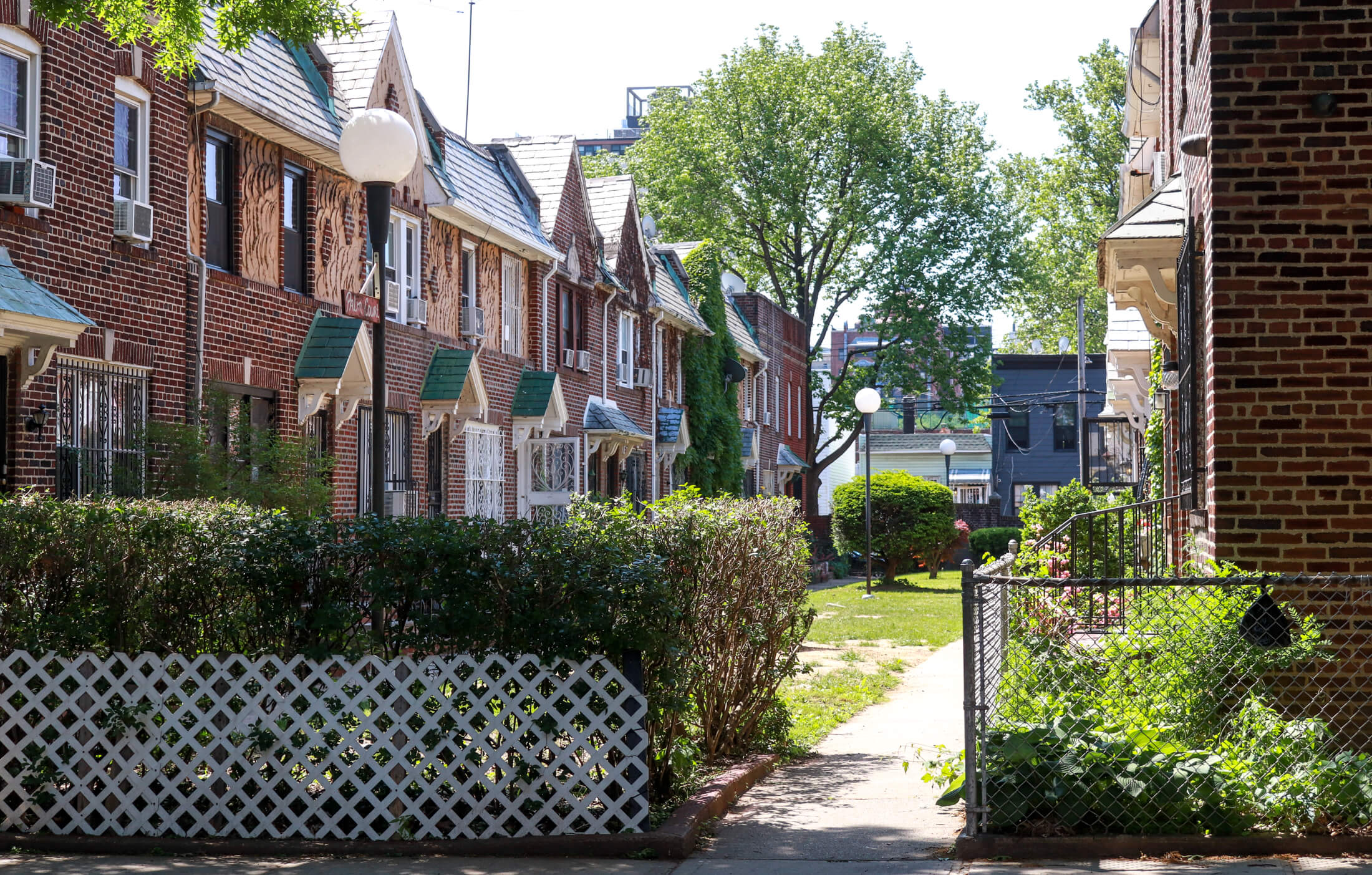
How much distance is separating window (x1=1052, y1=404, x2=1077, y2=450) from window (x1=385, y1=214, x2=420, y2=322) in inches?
1734

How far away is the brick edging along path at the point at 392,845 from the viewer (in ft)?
22.5

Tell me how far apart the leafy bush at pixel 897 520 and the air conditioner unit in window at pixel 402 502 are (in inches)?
707

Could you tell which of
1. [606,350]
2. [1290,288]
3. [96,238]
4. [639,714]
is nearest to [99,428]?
[96,238]

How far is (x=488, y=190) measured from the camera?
23766 mm

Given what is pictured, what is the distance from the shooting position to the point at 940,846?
701cm

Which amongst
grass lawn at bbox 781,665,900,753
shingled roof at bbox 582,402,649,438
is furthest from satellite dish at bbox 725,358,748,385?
grass lawn at bbox 781,665,900,753

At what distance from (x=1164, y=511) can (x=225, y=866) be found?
8637 mm

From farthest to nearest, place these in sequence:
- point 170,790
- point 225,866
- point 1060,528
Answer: point 1060,528 < point 170,790 < point 225,866

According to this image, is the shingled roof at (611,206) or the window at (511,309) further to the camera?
the shingled roof at (611,206)

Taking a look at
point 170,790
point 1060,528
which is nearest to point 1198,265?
point 1060,528

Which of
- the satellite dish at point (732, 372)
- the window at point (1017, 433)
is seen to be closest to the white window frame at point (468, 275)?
the satellite dish at point (732, 372)

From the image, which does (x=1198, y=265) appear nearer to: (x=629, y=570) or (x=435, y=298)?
(x=629, y=570)

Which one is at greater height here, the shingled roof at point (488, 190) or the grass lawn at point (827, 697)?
the shingled roof at point (488, 190)

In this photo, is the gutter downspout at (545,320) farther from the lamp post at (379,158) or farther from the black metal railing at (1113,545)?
the lamp post at (379,158)
